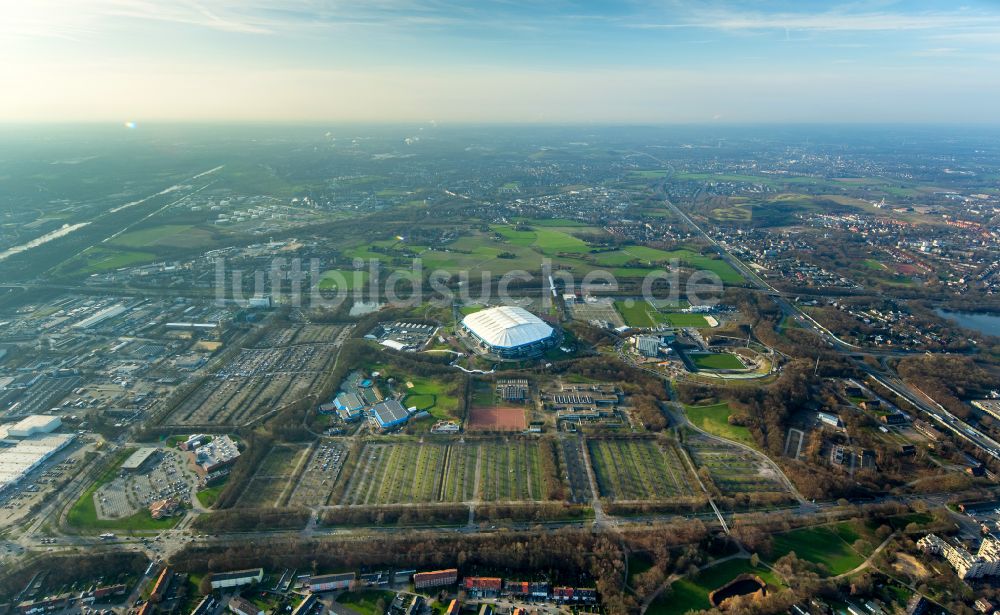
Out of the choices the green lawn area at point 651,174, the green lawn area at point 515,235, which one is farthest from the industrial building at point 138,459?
the green lawn area at point 651,174

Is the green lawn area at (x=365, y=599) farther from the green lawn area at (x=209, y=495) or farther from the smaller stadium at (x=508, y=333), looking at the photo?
the smaller stadium at (x=508, y=333)

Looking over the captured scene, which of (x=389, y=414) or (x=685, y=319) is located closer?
(x=389, y=414)

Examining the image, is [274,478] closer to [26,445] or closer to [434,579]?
[434,579]

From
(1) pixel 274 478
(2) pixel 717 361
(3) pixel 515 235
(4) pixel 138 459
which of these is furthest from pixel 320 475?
(3) pixel 515 235

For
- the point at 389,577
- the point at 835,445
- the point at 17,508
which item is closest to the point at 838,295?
the point at 835,445

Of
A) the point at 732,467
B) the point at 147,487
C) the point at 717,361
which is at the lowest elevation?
the point at 147,487

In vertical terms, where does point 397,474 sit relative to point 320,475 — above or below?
above
